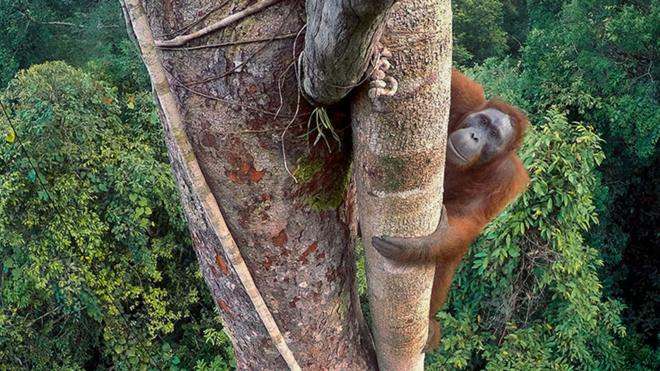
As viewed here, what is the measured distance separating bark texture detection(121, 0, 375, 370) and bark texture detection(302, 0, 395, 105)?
7cm

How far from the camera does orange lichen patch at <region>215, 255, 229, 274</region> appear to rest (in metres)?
1.22

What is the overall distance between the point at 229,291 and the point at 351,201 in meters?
0.32

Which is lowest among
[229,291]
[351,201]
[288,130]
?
[229,291]

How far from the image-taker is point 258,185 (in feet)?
3.59

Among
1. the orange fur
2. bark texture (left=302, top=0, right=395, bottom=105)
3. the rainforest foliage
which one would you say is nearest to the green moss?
bark texture (left=302, top=0, right=395, bottom=105)

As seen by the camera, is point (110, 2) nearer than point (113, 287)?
No

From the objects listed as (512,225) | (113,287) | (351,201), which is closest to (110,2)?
(113,287)

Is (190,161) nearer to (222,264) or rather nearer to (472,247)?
(222,264)

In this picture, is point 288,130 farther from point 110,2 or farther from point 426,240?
point 110,2

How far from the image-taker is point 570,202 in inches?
148

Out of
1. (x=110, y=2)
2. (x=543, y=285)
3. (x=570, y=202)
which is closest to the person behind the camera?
(x=570, y=202)

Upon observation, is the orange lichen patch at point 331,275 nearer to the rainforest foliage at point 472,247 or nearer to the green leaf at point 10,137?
the rainforest foliage at point 472,247

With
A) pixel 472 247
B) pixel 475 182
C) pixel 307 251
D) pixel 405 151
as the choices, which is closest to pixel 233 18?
pixel 405 151

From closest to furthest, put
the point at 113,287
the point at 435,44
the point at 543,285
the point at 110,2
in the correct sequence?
the point at 435,44, the point at 543,285, the point at 113,287, the point at 110,2
